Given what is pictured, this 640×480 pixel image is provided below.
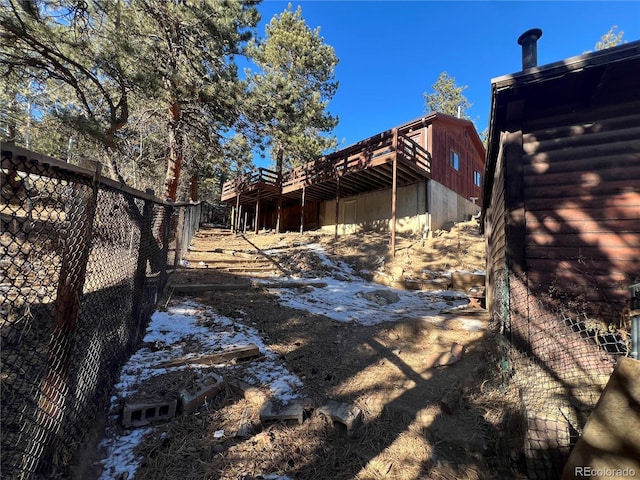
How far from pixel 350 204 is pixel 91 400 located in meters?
16.5

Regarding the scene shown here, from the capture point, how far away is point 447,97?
1319 inches

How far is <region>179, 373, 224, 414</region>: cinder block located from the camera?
258cm

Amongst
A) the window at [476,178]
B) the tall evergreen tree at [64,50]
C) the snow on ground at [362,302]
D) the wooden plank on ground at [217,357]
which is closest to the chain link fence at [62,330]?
the wooden plank on ground at [217,357]

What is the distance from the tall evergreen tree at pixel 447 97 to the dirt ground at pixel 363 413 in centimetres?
3331

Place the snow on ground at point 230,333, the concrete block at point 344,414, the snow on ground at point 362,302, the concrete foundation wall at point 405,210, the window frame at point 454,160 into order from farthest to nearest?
the window frame at point 454,160 < the concrete foundation wall at point 405,210 < the snow on ground at point 362,302 < the concrete block at point 344,414 < the snow on ground at point 230,333

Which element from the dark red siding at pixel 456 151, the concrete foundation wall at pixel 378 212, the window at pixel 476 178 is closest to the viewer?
the concrete foundation wall at pixel 378 212

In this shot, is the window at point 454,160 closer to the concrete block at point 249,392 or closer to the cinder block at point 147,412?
the concrete block at point 249,392

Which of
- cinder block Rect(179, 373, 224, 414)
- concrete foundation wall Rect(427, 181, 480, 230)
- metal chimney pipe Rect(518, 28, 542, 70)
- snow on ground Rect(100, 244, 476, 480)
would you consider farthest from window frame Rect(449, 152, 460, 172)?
cinder block Rect(179, 373, 224, 414)

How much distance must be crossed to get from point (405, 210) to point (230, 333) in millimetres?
12874

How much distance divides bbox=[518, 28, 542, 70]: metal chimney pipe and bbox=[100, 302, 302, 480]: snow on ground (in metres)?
5.28

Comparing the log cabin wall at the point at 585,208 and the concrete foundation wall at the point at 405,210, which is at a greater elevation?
the concrete foundation wall at the point at 405,210

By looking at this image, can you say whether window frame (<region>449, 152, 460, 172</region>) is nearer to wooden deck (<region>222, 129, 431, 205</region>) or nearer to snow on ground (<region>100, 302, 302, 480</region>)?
wooden deck (<region>222, 129, 431, 205</region>)

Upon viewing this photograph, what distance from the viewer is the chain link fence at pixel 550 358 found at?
2385 mm

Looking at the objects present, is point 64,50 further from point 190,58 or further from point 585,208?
point 585,208
